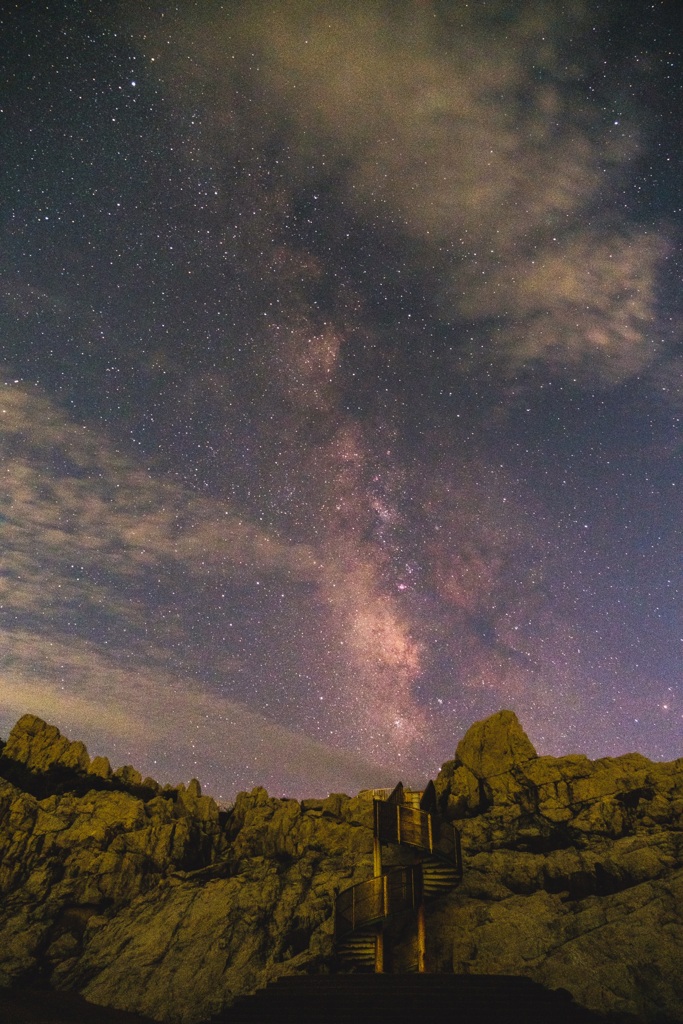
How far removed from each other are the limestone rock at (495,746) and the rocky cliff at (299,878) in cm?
9

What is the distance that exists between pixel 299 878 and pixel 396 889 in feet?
34.3

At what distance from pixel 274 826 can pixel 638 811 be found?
2235 cm

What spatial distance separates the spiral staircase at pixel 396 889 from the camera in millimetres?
24406

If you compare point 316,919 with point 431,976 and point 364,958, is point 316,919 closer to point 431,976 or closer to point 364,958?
point 364,958

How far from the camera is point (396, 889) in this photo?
1042 inches

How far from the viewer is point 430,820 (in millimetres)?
26188

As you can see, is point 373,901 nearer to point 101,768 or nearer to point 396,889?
point 396,889

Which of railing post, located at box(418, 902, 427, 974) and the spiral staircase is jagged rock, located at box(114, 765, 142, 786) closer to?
the spiral staircase

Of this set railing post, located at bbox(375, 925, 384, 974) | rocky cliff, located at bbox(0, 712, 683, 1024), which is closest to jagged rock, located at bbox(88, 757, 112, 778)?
rocky cliff, located at bbox(0, 712, 683, 1024)

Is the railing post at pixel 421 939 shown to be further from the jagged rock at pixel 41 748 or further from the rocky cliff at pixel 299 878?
the jagged rock at pixel 41 748

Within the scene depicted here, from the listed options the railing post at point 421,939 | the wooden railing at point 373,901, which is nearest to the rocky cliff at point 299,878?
the railing post at point 421,939

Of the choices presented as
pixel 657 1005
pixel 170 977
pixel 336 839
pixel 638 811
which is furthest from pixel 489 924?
pixel 170 977

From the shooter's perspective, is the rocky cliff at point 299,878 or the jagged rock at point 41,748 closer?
the rocky cliff at point 299,878

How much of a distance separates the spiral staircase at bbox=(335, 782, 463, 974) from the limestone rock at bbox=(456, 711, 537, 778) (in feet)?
36.5
